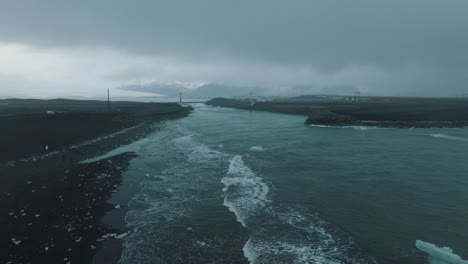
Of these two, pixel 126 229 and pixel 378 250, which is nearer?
pixel 378 250

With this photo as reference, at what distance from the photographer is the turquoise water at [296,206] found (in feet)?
41.4

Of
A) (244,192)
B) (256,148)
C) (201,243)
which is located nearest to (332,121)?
(256,148)

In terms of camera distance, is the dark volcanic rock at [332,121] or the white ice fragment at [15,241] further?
the dark volcanic rock at [332,121]

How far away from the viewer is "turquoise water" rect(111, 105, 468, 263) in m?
12.6

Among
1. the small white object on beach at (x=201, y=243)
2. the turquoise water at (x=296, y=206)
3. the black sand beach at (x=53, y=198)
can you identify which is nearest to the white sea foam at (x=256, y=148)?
the turquoise water at (x=296, y=206)

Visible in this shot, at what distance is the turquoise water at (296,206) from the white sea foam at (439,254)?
306 millimetres

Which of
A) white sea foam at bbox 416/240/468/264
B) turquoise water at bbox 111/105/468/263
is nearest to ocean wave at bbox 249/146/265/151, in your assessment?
turquoise water at bbox 111/105/468/263

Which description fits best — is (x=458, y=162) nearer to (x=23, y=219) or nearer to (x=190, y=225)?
(x=190, y=225)

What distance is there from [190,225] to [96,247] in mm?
4062

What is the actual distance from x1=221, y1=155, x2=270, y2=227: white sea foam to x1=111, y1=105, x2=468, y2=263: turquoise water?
0.21 feet

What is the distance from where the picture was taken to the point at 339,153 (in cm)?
3331

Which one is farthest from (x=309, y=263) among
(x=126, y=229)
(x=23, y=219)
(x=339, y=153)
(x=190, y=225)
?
(x=339, y=153)

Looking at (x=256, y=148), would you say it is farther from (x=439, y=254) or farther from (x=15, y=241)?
(x=15, y=241)

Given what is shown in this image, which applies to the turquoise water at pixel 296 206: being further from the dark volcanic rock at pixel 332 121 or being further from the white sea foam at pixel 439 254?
the dark volcanic rock at pixel 332 121
